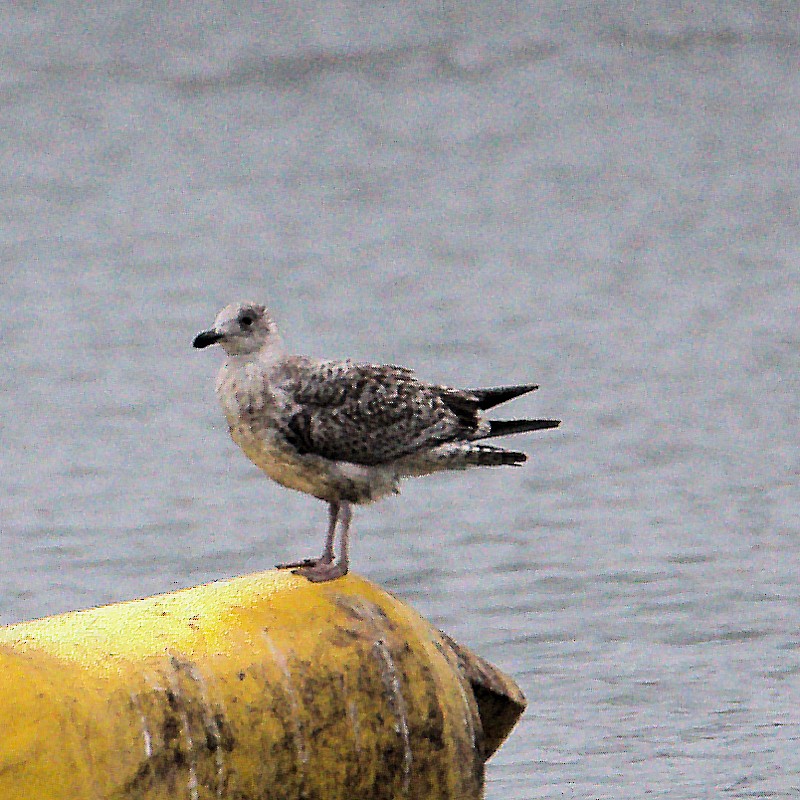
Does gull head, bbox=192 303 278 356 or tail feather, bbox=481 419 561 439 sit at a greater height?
gull head, bbox=192 303 278 356

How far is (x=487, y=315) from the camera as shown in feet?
49.9

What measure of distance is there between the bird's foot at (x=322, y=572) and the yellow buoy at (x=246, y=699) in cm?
3

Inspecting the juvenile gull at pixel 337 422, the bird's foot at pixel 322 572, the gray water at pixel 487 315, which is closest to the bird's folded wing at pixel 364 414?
the juvenile gull at pixel 337 422

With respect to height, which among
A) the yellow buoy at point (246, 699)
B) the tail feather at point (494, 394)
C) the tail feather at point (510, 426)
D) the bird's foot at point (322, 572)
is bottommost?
the yellow buoy at point (246, 699)

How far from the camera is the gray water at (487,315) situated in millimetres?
9539

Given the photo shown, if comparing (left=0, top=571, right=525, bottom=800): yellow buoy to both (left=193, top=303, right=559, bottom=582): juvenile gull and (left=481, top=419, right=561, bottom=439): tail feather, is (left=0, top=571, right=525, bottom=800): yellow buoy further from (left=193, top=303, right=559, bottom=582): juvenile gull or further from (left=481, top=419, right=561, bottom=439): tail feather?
(left=481, top=419, right=561, bottom=439): tail feather

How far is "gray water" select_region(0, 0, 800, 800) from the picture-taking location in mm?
9539

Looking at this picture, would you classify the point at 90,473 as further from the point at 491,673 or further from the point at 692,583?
the point at 491,673

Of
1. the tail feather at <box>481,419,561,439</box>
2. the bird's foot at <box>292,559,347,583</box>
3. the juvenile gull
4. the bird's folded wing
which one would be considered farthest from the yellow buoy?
the tail feather at <box>481,419,561,439</box>

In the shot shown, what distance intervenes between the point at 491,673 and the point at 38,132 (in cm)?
1254

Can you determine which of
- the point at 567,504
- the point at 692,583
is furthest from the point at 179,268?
the point at 692,583

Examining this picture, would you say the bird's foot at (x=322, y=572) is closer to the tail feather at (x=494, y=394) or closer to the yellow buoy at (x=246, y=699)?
the yellow buoy at (x=246, y=699)

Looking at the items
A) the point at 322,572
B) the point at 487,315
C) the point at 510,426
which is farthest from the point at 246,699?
the point at 487,315

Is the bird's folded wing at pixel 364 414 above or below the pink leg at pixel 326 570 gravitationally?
above
